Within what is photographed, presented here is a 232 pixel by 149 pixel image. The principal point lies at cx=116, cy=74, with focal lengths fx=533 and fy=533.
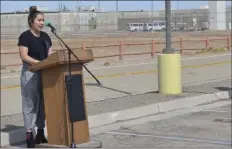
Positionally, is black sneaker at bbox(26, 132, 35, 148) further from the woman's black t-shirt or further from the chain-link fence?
the chain-link fence

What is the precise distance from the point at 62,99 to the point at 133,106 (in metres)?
4.04

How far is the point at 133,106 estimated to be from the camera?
34.5 feet

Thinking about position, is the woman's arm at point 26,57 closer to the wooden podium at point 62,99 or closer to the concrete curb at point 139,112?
the wooden podium at point 62,99

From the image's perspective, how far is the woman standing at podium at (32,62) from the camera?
6.76 m

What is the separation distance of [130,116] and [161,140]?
2152 millimetres

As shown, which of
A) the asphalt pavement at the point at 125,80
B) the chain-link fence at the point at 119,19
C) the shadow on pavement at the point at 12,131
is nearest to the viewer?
the shadow on pavement at the point at 12,131

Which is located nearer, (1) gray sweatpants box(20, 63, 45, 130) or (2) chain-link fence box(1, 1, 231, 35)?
(1) gray sweatpants box(20, 63, 45, 130)

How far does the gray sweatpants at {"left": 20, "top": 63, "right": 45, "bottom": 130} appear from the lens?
684 cm

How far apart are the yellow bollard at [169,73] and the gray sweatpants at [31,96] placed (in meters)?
5.26

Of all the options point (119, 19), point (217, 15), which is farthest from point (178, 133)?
point (119, 19)

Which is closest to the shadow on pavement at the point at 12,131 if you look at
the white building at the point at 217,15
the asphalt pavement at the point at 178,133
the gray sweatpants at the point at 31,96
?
the gray sweatpants at the point at 31,96

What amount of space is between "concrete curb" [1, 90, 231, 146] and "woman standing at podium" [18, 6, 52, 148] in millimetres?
952

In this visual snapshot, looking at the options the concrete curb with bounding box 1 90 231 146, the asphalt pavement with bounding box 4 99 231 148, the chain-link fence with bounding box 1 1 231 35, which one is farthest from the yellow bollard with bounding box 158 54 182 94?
the chain-link fence with bounding box 1 1 231 35

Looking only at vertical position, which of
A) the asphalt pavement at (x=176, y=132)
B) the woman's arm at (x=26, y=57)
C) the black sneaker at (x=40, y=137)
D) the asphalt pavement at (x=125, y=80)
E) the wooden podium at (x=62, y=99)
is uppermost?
the woman's arm at (x=26, y=57)
